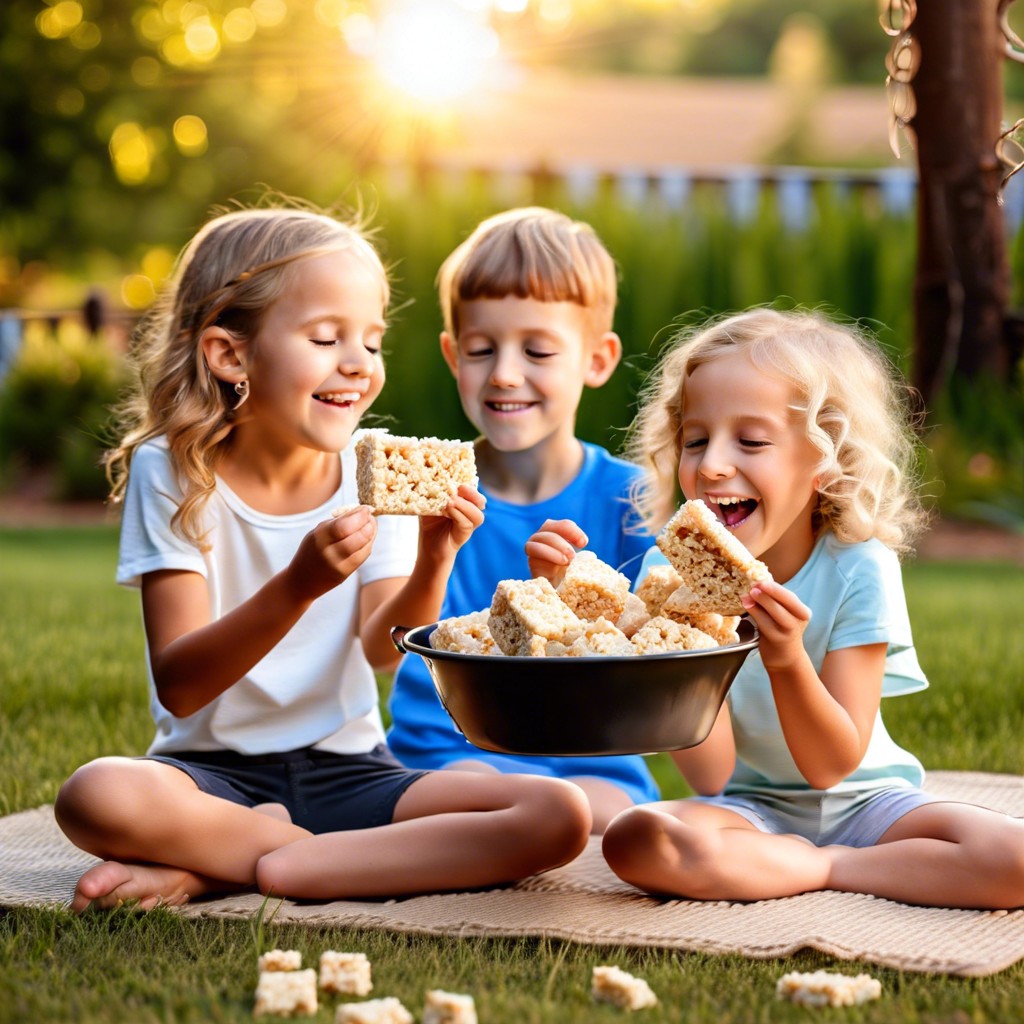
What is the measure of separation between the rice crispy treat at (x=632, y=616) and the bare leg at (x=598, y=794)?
793mm

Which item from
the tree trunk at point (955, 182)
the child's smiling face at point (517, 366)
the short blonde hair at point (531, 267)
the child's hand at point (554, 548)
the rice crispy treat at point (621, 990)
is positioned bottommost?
the rice crispy treat at point (621, 990)

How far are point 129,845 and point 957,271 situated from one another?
150 inches

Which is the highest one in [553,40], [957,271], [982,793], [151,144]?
[553,40]

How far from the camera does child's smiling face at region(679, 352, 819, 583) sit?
7.98ft

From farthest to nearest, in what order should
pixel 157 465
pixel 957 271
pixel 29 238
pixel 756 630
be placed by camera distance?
pixel 29 238 < pixel 957 271 < pixel 157 465 < pixel 756 630

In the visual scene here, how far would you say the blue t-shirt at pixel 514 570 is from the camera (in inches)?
121

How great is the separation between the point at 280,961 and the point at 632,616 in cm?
77

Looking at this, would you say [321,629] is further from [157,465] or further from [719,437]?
[719,437]

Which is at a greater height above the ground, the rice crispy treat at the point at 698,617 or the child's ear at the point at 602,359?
the child's ear at the point at 602,359

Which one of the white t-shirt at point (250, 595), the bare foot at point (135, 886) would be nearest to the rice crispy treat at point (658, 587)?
the white t-shirt at point (250, 595)

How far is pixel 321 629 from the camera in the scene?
283cm

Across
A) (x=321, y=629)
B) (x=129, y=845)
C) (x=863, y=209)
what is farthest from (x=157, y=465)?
(x=863, y=209)

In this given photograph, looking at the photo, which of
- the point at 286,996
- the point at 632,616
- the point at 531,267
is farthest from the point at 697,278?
the point at 286,996

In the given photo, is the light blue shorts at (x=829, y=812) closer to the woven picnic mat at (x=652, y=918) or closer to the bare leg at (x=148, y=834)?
the woven picnic mat at (x=652, y=918)
